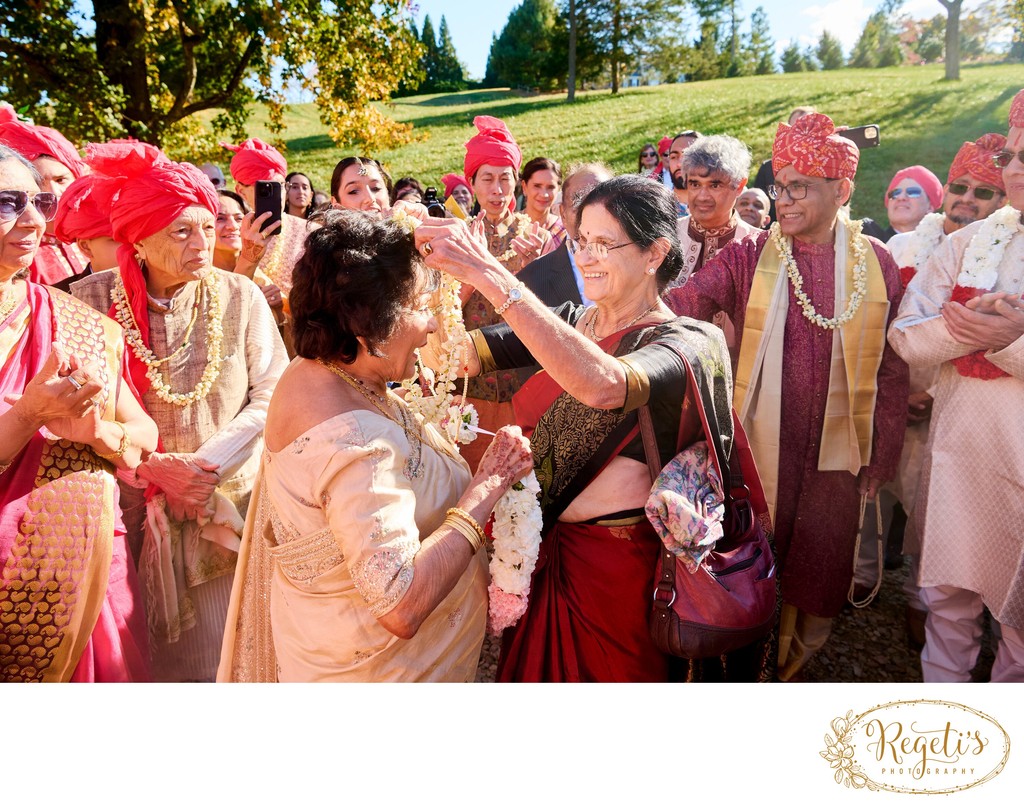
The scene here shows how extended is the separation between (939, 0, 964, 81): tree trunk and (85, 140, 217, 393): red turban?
111 inches

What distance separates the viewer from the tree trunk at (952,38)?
110 inches

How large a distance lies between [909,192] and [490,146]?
2459mm

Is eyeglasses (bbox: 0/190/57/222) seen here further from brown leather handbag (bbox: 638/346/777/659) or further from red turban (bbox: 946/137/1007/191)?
red turban (bbox: 946/137/1007/191)

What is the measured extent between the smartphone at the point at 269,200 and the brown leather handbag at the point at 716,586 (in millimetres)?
2655

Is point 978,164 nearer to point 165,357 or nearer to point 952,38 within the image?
point 952,38

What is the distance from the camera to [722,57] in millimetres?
3191

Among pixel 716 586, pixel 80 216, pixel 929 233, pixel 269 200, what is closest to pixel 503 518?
pixel 716 586

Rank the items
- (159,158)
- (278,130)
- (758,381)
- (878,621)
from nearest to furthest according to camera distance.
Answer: (159,158) → (758,381) → (278,130) → (878,621)

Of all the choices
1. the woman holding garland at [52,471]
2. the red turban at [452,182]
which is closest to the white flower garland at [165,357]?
the woman holding garland at [52,471]

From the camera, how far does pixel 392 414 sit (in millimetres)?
1963

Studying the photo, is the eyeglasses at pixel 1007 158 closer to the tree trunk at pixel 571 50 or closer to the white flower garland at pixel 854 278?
the white flower garland at pixel 854 278
